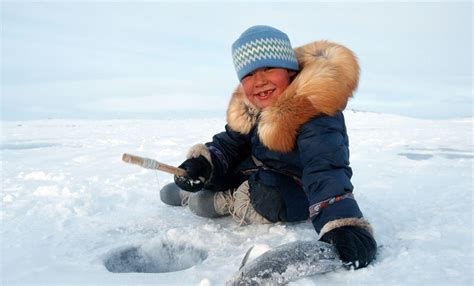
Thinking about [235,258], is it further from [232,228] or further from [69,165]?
[69,165]

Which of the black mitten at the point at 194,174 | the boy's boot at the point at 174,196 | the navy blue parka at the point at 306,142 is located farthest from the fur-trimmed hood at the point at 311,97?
the boy's boot at the point at 174,196

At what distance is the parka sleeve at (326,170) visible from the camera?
1.61 m

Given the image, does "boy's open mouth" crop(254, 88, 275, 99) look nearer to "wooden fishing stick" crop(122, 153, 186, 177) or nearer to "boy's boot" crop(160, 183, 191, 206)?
"wooden fishing stick" crop(122, 153, 186, 177)

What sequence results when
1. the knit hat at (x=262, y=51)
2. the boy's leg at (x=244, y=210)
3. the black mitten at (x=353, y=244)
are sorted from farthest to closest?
1. the boy's leg at (x=244, y=210)
2. the knit hat at (x=262, y=51)
3. the black mitten at (x=353, y=244)

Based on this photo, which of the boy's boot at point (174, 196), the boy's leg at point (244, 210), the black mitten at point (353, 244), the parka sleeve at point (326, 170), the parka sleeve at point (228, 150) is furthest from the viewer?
the boy's boot at point (174, 196)

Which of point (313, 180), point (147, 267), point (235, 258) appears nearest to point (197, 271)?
point (235, 258)

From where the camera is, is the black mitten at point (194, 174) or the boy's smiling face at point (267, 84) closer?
the boy's smiling face at point (267, 84)

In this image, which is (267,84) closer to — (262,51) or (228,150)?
(262,51)

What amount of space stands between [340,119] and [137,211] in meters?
1.45

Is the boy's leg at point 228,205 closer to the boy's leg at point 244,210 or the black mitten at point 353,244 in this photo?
the boy's leg at point 244,210

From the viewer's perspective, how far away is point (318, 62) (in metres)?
1.98

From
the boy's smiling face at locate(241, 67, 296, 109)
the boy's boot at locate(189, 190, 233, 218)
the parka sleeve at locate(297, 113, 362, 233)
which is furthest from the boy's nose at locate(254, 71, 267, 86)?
the boy's boot at locate(189, 190, 233, 218)

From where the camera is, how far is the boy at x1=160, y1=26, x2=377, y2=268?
5.36 feet

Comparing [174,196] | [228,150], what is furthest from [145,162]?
[174,196]
